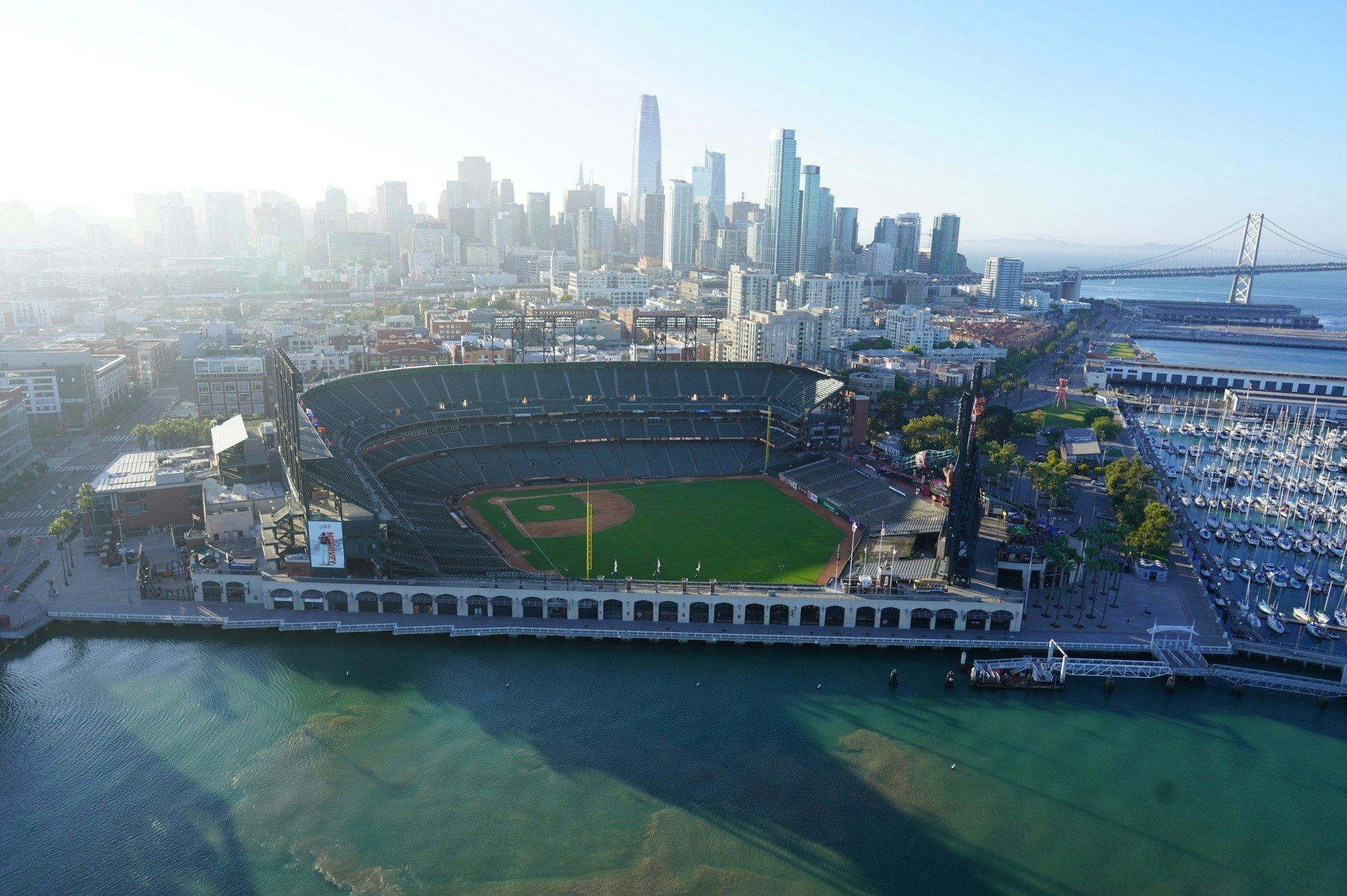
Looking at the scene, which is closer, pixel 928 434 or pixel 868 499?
pixel 868 499

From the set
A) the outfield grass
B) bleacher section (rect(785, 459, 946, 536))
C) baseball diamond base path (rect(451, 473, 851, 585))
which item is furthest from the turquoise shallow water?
bleacher section (rect(785, 459, 946, 536))

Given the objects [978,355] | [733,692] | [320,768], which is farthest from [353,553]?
[978,355]

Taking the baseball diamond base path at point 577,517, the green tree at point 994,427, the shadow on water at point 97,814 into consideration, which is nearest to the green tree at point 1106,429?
the green tree at point 994,427

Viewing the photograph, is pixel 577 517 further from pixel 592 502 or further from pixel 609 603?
pixel 609 603

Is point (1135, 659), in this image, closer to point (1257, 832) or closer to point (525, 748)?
point (1257, 832)

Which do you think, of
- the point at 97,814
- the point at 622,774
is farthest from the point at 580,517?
the point at 97,814

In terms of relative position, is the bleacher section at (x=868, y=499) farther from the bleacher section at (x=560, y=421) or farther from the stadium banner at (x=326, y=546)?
the stadium banner at (x=326, y=546)
